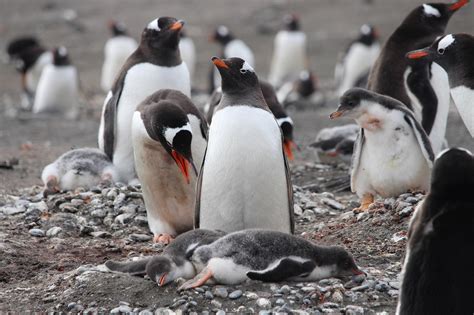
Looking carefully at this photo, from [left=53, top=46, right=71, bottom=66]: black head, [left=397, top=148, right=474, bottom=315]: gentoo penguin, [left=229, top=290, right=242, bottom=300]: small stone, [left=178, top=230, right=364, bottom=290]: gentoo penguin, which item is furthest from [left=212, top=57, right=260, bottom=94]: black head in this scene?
[left=53, top=46, right=71, bottom=66]: black head

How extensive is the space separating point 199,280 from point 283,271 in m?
0.44

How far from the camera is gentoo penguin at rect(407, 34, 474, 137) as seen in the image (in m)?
7.01

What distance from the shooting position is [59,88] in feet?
51.4

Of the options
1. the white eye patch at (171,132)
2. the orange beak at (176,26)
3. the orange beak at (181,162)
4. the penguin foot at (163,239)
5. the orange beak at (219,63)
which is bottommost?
the penguin foot at (163,239)

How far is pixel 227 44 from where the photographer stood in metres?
17.9

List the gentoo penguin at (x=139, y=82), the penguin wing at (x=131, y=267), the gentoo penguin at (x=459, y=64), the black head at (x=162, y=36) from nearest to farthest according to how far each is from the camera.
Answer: the penguin wing at (x=131, y=267) < the gentoo penguin at (x=459, y=64) < the gentoo penguin at (x=139, y=82) < the black head at (x=162, y=36)

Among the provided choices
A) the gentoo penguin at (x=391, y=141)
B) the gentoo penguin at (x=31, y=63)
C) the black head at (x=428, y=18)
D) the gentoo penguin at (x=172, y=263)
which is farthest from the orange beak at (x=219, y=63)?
the gentoo penguin at (x=31, y=63)

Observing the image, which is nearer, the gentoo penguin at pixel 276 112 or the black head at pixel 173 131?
the black head at pixel 173 131

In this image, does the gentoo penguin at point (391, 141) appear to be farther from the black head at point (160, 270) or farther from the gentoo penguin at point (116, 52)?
the gentoo penguin at point (116, 52)

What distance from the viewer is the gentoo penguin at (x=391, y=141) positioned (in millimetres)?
6828

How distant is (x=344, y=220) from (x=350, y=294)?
5.61 feet

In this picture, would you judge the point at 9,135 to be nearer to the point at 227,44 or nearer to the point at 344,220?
the point at 227,44

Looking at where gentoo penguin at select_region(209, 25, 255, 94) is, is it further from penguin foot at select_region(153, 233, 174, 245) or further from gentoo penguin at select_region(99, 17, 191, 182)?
penguin foot at select_region(153, 233, 174, 245)

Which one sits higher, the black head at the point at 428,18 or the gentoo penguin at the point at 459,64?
the black head at the point at 428,18
